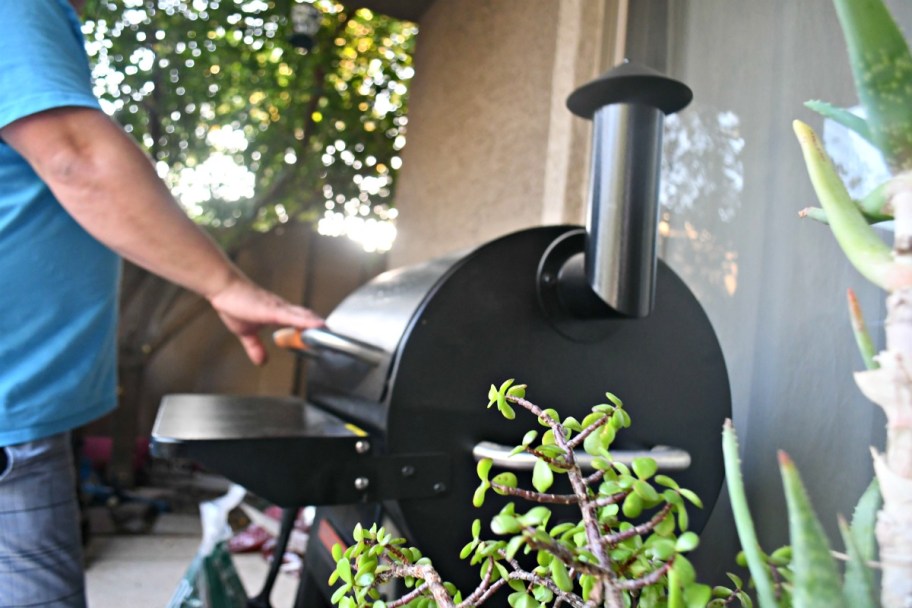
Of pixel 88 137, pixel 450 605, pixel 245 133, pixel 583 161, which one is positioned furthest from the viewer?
pixel 245 133

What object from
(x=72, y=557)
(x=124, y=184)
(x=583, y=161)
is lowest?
(x=72, y=557)

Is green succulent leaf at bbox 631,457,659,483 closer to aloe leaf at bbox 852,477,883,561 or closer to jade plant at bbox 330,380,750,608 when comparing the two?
jade plant at bbox 330,380,750,608

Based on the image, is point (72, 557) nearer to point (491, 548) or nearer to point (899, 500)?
point (491, 548)

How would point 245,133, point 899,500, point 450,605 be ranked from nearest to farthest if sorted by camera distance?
point 899,500 < point 450,605 < point 245,133

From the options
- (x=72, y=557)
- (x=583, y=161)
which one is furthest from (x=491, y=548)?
(x=583, y=161)

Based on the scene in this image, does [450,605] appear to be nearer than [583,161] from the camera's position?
Yes

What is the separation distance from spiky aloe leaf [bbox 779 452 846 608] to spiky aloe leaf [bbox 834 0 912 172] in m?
0.22

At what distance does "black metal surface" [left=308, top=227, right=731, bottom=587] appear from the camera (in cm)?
104

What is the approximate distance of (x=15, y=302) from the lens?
1254mm

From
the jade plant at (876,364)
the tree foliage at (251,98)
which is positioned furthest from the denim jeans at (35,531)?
the tree foliage at (251,98)

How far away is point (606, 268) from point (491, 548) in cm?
55

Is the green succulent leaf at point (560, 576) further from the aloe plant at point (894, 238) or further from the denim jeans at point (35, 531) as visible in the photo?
the denim jeans at point (35, 531)

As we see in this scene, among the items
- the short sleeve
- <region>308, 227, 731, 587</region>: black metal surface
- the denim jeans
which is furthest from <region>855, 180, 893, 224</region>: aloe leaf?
the denim jeans

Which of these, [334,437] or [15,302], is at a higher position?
[15,302]
